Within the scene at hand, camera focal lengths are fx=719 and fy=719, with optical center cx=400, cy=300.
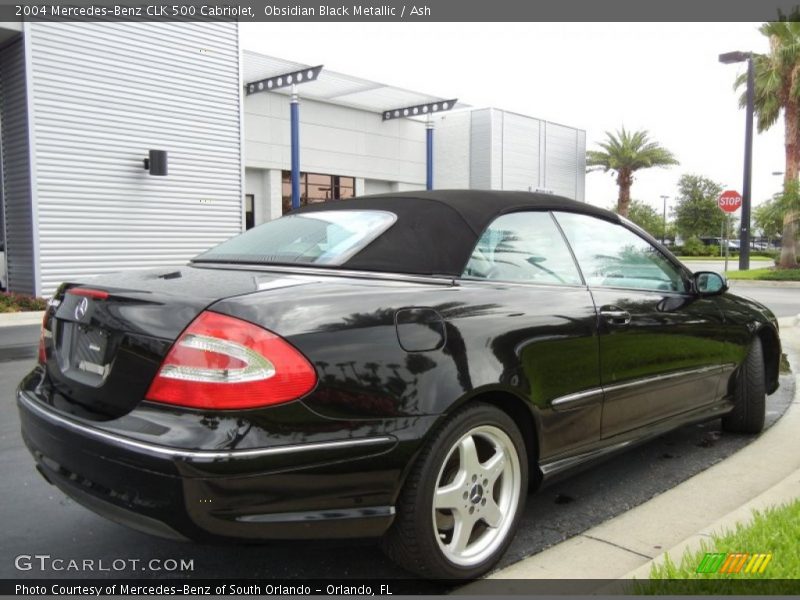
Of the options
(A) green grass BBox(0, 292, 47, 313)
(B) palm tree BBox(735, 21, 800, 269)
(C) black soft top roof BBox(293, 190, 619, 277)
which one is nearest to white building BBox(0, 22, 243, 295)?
(A) green grass BBox(0, 292, 47, 313)

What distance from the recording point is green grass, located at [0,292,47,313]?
12.0 meters

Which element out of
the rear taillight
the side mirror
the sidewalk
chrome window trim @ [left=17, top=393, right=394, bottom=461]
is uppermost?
the side mirror

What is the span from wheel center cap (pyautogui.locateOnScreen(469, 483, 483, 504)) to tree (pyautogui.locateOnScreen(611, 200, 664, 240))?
2481 inches

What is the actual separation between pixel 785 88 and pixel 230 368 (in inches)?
1104

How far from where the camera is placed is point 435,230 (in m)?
3.00

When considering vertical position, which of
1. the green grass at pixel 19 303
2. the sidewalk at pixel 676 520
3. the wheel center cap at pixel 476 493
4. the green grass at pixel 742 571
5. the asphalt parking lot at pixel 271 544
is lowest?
the asphalt parking lot at pixel 271 544

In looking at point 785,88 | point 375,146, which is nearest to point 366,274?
point 375,146

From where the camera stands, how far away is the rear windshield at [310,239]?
2992 mm

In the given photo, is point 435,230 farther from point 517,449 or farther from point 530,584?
point 530,584

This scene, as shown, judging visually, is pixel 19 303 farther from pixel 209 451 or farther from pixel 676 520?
pixel 676 520

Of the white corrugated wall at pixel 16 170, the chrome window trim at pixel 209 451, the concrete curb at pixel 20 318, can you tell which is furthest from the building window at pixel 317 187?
the chrome window trim at pixel 209 451

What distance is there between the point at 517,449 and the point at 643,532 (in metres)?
0.77

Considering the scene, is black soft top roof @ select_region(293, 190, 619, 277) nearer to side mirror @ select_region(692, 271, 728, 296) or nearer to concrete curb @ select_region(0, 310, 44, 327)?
side mirror @ select_region(692, 271, 728, 296)

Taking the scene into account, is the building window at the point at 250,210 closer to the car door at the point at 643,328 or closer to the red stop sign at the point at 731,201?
the red stop sign at the point at 731,201
